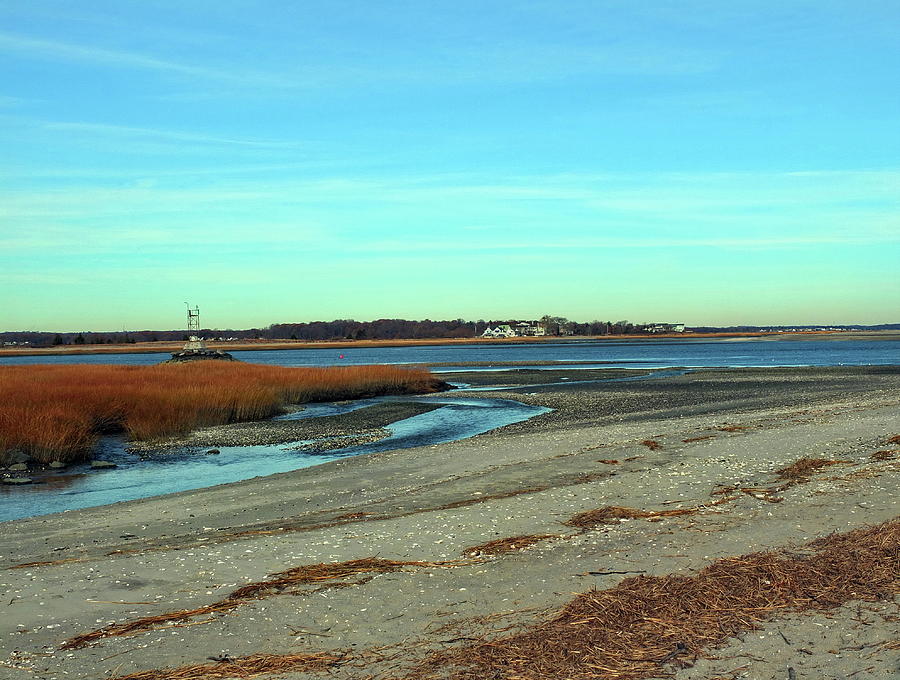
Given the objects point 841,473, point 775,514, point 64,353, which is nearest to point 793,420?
point 841,473

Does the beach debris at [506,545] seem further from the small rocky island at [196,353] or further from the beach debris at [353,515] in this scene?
the small rocky island at [196,353]

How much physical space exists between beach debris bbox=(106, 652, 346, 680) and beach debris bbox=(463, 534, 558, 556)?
11.7ft

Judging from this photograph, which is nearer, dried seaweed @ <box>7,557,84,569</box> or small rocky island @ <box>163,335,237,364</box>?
dried seaweed @ <box>7,557,84,569</box>

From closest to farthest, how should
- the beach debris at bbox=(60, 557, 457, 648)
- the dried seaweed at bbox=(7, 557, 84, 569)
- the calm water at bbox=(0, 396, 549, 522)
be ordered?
1. the beach debris at bbox=(60, 557, 457, 648)
2. the dried seaweed at bbox=(7, 557, 84, 569)
3. the calm water at bbox=(0, 396, 549, 522)

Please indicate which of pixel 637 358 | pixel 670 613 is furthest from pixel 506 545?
pixel 637 358

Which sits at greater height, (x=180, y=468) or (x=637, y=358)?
(x=637, y=358)

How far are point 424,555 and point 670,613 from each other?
3713 millimetres

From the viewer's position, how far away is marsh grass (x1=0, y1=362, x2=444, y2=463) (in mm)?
22906

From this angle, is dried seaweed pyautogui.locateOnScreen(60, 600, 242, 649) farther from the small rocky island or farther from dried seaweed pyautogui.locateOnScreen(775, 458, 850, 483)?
the small rocky island

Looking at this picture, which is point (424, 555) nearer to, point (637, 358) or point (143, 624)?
point (143, 624)

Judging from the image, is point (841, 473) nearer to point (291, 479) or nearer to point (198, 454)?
point (291, 479)

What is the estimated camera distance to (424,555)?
377 inches

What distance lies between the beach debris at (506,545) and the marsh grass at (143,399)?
16.8 m

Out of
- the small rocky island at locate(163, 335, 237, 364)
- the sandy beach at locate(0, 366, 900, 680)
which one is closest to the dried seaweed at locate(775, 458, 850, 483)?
the sandy beach at locate(0, 366, 900, 680)
